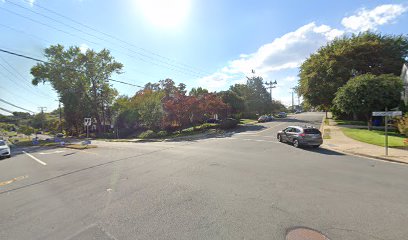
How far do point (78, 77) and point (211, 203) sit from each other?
51359 millimetres

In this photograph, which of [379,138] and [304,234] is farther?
[379,138]

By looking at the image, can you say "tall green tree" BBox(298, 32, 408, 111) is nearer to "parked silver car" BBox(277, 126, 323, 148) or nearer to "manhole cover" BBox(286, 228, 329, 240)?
"parked silver car" BBox(277, 126, 323, 148)

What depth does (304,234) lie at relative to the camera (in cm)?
419

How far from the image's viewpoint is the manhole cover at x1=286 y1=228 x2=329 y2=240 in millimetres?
4066

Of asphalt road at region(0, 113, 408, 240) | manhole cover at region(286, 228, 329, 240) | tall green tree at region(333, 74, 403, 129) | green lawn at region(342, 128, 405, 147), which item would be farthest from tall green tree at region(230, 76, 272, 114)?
manhole cover at region(286, 228, 329, 240)

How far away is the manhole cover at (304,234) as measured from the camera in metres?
4.07

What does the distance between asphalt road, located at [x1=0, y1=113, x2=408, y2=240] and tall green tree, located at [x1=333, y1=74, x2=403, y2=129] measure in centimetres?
1777

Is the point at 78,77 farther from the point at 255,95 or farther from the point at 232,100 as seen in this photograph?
the point at 255,95

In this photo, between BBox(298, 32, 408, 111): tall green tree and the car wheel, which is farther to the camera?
BBox(298, 32, 408, 111): tall green tree

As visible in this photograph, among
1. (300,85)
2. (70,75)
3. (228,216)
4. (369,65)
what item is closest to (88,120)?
(70,75)

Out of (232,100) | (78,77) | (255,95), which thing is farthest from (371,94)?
(78,77)

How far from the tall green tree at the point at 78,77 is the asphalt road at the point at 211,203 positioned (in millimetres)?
43106

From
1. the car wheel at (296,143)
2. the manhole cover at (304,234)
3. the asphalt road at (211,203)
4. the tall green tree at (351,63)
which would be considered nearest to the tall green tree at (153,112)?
the car wheel at (296,143)

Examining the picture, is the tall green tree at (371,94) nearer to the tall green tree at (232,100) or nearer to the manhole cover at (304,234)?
the manhole cover at (304,234)
